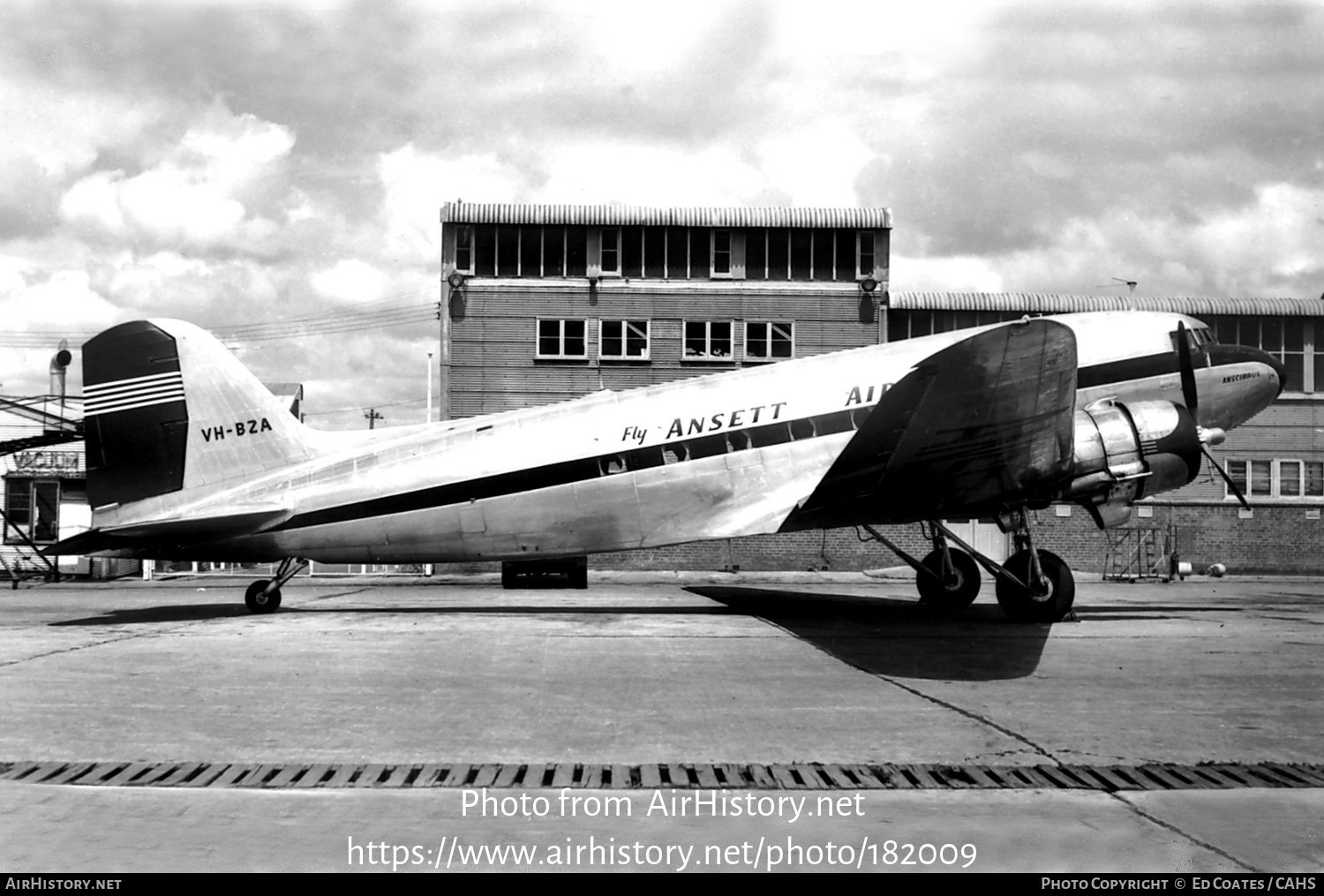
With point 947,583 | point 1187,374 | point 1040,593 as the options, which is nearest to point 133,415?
point 947,583

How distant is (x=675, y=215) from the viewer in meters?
40.7

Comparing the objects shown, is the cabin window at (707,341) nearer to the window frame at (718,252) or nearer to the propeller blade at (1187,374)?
the window frame at (718,252)

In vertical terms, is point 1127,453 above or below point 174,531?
above

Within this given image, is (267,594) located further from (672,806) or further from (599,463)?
(672,806)

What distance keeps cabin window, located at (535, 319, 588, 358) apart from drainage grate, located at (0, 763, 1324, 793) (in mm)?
32966

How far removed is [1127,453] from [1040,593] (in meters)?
2.55

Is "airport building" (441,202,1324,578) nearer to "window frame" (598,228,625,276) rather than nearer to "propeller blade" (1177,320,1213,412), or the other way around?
"window frame" (598,228,625,276)

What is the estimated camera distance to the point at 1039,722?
336 inches

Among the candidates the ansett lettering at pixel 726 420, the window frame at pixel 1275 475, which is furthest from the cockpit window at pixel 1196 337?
the window frame at pixel 1275 475

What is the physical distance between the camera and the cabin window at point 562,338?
39688 millimetres

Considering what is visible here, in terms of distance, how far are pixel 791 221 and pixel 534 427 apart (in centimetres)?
2604

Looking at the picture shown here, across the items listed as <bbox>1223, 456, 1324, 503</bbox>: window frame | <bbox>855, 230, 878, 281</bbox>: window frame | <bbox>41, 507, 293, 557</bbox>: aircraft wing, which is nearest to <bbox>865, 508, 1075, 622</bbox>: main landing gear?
<bbox>41, 507, 293, 557</bbox>: aircraft wing

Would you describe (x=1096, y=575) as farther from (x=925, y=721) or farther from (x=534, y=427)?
(x=925, y=721)

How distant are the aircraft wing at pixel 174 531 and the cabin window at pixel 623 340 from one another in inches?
940
